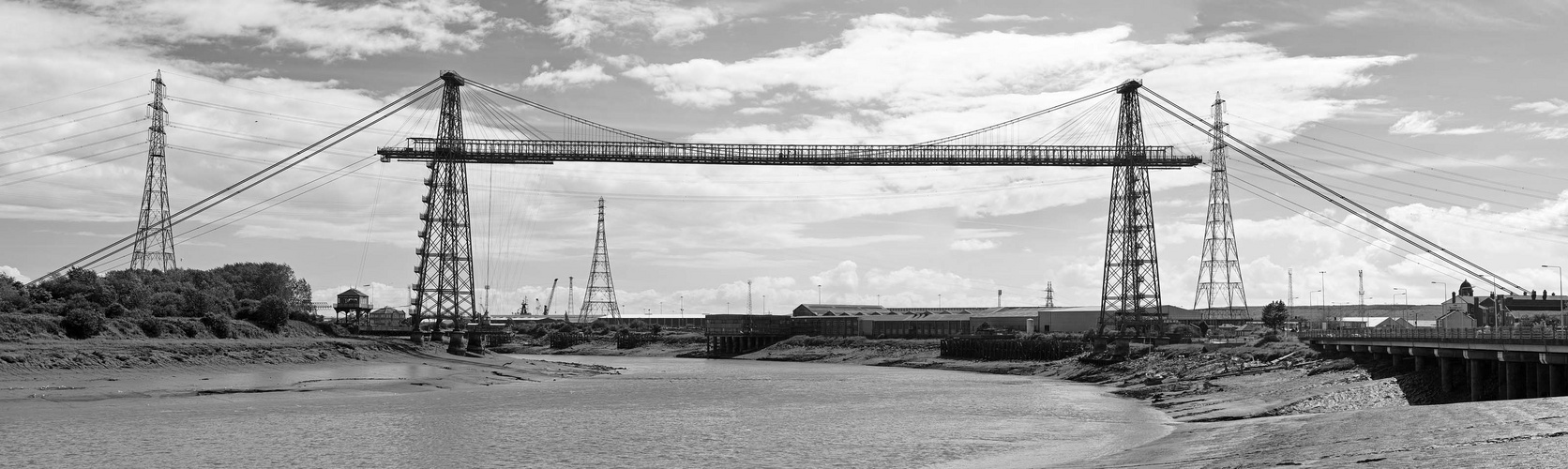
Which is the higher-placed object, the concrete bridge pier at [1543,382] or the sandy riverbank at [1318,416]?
the concrete bridge pier at [1543,382]

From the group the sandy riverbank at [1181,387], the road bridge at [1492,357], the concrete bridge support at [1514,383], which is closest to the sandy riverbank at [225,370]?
the sandy riverbank at [1181,387]

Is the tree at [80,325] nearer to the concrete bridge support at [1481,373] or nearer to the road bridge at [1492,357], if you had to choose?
the road bridge at [1492,357]

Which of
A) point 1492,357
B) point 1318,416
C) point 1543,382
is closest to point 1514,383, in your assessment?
point 1543,382

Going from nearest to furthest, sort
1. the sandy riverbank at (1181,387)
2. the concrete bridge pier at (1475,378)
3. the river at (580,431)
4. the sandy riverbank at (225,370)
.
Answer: the sandy riverbank at (1181,387) → the river at (580,431) → the concrete bridge pier at (1475,378) → the sandy riverbank at (225,370)

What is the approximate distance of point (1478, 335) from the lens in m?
40.3

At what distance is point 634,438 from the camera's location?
121 feet

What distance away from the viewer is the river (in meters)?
30.8

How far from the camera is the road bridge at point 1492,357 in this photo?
35250mm

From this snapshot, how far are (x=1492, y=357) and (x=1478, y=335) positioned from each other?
2174 millimetres

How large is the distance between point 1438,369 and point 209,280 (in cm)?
8432

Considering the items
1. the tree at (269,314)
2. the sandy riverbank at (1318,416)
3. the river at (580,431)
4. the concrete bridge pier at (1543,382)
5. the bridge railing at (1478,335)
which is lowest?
the river at (580,431)

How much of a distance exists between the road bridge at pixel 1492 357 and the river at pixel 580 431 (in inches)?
423

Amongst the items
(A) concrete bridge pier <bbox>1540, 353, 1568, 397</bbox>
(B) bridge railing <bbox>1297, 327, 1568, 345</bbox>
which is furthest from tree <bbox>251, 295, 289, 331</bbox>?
(A) concrete bridge pier <bbox>1540, 353, 1568, 397</bbox>

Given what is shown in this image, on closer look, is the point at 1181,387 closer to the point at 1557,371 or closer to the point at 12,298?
the point at 1557,371
